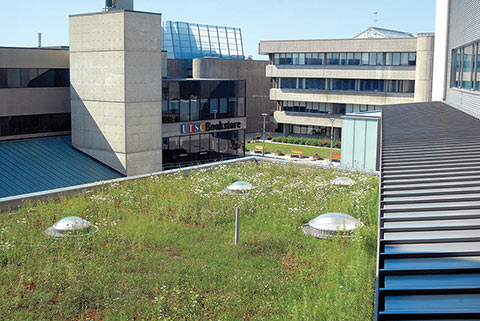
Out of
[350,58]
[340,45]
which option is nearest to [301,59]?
[340,45]

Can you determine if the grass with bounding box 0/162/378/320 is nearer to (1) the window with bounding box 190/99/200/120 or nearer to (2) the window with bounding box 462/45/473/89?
(2) the window with bounding box 462/45/473/89

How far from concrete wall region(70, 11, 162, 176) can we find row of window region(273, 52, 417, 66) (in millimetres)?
33877

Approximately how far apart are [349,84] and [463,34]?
4151cm

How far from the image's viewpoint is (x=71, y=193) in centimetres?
2025

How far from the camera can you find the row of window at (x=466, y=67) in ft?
66.3

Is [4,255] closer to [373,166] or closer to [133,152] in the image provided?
[133,152]

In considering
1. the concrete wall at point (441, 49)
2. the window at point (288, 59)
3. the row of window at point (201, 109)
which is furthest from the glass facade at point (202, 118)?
the window at point (288, 59)

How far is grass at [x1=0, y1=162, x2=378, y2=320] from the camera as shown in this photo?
10.7 m

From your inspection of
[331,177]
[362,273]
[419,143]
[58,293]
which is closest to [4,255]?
[58,293]

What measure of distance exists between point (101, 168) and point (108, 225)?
17912 mm

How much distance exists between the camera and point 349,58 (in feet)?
209

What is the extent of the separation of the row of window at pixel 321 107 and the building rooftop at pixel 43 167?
126ft

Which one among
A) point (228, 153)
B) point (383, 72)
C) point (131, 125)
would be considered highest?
point (383, 72)

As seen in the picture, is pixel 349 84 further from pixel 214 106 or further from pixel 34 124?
pixel 34 124
